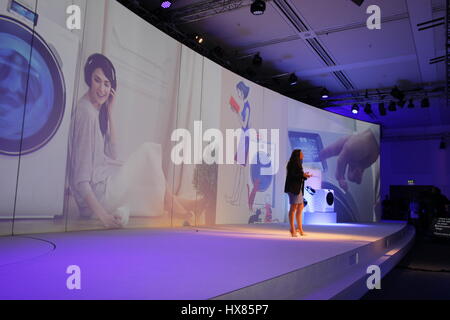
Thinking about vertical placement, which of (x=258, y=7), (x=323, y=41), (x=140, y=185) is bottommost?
(x=140, y=185)

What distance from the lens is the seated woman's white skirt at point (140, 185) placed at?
493 centimetres

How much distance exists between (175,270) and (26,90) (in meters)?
2.79

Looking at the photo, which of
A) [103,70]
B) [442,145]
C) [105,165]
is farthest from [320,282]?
[442,145]

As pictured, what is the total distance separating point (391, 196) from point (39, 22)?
1557 centimetres

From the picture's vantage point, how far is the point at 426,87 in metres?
10.5

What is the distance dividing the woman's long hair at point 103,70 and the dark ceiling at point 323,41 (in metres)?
2.04

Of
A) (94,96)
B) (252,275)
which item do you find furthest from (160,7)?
(252,275)

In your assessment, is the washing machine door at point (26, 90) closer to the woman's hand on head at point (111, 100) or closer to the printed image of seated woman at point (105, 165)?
the printed image of seated woman at point (105, 165)

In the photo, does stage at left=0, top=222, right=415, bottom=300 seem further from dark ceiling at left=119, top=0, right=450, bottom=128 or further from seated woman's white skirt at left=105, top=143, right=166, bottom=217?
dark ceiling at left=119, top=0, right=450, bottom=128

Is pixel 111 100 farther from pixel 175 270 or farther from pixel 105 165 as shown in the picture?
pixel 175 270

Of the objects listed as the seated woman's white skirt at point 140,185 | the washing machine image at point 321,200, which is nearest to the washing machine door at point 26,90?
the seated woman's white skirt at point 140,185

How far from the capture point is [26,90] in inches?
150
